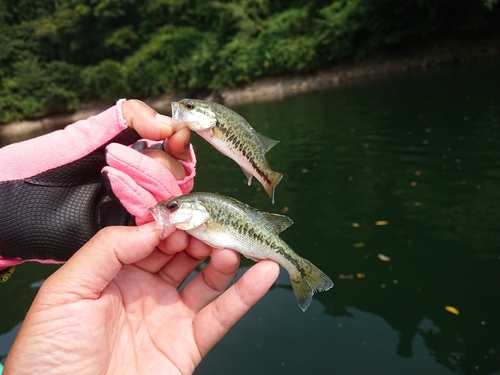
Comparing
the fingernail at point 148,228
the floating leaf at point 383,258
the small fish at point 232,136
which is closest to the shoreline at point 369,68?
the floating leaf at point 383,258

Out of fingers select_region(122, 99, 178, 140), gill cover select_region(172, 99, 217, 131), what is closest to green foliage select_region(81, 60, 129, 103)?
fingers select_region(122, 99, 178, 140)

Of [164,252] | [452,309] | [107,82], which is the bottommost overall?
[107,82]

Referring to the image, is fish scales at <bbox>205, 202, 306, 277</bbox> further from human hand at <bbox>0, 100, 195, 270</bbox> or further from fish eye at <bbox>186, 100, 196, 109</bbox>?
fish eye at <bbox>186, 100, 196, 109</bbox>

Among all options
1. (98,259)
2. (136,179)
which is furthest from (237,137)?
(98,259)

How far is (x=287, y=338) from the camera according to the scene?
17.4ft

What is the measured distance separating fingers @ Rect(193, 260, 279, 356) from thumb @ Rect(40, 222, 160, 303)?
0.70 m

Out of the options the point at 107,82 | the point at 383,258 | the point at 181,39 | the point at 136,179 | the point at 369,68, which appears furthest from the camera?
the point at 107,82

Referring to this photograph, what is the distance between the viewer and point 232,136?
2.36 metres

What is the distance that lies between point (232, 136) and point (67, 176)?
1208 millimetres

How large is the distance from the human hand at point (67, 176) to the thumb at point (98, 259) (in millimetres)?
276

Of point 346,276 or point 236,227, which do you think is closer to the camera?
point 236,227

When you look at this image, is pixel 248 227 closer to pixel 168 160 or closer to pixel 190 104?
pixel 168 160

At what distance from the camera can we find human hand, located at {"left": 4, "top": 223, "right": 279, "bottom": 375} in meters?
2.12

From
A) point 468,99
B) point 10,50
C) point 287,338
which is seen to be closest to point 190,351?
point 287,338
